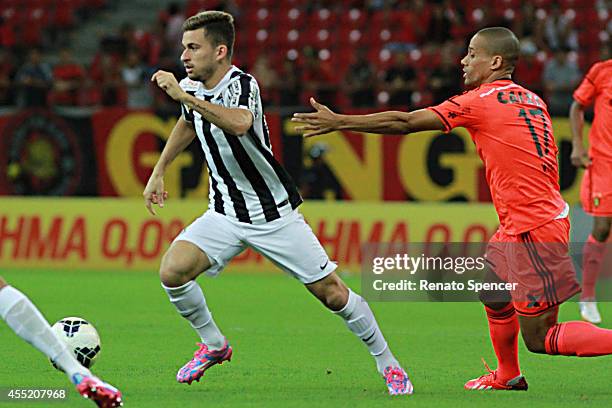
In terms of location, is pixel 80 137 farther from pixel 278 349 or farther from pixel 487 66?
pixel 487 66

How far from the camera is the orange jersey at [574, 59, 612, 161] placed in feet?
33.5

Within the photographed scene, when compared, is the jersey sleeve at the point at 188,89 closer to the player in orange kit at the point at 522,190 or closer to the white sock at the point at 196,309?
the white sock at the point at 196,309

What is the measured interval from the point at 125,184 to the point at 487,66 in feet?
33.9

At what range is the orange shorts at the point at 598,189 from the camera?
402 inches

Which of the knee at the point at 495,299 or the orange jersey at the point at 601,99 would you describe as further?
the orange jersey at the point at 601,99

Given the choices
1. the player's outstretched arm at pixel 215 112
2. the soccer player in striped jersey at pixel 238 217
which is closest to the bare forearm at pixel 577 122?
the soccer player in striped jersey at pixel 238 217

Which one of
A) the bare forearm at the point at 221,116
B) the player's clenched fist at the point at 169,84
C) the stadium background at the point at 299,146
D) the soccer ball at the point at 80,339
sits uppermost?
the player's clenched fist at the point at 169,84

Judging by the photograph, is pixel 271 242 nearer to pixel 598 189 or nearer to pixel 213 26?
pixel 213 26

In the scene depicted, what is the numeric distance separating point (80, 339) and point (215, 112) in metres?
1.60

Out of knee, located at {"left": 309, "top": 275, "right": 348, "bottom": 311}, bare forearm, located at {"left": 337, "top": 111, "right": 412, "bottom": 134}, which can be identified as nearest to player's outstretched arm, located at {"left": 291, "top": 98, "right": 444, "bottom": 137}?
bare forearm, located at {"left": 337, "top": 111, "right": 412, "bottom": 134}

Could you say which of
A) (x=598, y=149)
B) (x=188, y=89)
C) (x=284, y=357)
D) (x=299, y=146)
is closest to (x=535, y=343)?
(x=284, y=357)

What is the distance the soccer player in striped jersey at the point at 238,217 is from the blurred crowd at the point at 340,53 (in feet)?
29.2

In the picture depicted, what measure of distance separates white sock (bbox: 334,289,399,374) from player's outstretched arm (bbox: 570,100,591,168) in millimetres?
3833

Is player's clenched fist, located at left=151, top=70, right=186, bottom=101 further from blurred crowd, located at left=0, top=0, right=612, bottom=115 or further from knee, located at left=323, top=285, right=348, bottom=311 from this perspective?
blurred crowd, located at left=0, top=0, right=612, bottom=115
